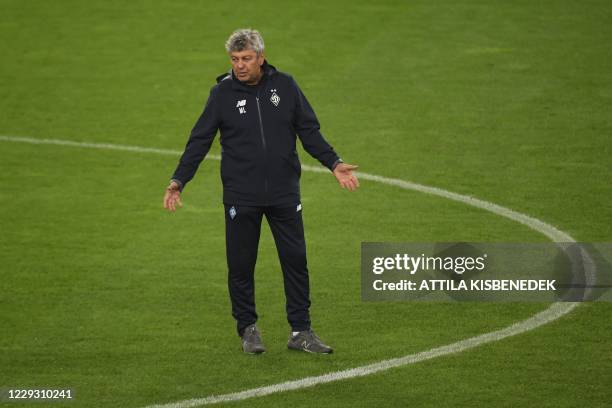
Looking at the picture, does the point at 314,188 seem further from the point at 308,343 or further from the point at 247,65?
the point at 247,65

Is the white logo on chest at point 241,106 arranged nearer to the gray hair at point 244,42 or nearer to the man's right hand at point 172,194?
the gray hair at point 244,42

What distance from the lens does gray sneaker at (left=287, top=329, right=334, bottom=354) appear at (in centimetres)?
912

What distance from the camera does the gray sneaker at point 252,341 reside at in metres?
9.12

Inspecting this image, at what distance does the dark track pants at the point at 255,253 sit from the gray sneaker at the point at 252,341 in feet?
0.15

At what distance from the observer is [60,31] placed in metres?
20.8

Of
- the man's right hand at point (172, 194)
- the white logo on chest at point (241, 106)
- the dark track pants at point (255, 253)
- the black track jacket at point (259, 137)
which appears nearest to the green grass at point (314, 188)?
the dark track pants at point (255, 253)

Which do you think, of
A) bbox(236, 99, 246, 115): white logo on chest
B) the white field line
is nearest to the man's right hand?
bbox(236, 99, 246, 115): white logo on chest

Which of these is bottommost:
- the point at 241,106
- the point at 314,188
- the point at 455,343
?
the point at 455,343

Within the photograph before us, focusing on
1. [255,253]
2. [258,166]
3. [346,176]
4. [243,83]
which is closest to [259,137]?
[258,166]

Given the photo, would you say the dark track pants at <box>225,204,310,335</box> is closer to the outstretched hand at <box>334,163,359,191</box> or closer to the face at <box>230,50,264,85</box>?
the outstretched hand at <box>334,163,359,191</box>

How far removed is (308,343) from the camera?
9133 millimetres

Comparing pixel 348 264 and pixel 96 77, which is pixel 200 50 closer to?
pixel 96 77

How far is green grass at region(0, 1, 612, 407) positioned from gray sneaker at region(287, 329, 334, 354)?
0.33 ft

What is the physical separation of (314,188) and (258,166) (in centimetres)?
521
